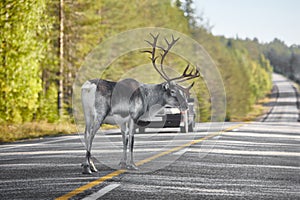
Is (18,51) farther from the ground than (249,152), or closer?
farther from the ground

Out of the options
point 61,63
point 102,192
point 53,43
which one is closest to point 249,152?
point 102,192

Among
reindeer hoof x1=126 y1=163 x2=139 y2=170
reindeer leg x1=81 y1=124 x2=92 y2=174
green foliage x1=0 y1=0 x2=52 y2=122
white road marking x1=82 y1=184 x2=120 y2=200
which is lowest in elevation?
white road marking x1=82 y1=184 x2=120 y2=200

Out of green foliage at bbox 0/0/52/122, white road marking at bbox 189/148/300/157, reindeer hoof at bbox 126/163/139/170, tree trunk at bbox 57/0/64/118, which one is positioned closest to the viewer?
reindeer hoof at bbox 126/163/139/170

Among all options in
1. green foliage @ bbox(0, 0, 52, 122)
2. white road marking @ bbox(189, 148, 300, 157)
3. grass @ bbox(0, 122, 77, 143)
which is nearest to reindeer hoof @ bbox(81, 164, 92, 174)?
white road marking @ bbox(189, 148, 300, 157)

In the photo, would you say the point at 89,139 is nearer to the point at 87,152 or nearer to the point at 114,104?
the point at 87,152

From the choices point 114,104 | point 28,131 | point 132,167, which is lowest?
point 132,167

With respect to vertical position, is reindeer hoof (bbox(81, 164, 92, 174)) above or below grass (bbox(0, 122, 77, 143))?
below

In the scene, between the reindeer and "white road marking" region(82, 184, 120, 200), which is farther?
the reindeer

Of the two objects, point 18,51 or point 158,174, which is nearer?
point 158,174

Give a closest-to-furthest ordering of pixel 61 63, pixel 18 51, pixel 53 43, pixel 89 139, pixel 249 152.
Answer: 1. pixel 89 139
2. pixel 249 152
3. pixel 18 51
4. pixel 61 63
5. pixel 53 43

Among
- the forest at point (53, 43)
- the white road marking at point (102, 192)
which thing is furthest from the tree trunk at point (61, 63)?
the white road marking at point (102, 192)

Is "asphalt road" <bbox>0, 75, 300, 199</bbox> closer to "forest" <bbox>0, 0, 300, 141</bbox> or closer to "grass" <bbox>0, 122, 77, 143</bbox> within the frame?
"forest" <bbox>0, 0, 300, 141</bbox>

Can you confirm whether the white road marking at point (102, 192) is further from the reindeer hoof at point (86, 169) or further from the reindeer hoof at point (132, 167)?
the reindeer hoof at point (132, 167)

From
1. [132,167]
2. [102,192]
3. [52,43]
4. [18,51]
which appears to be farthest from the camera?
[52,43]
